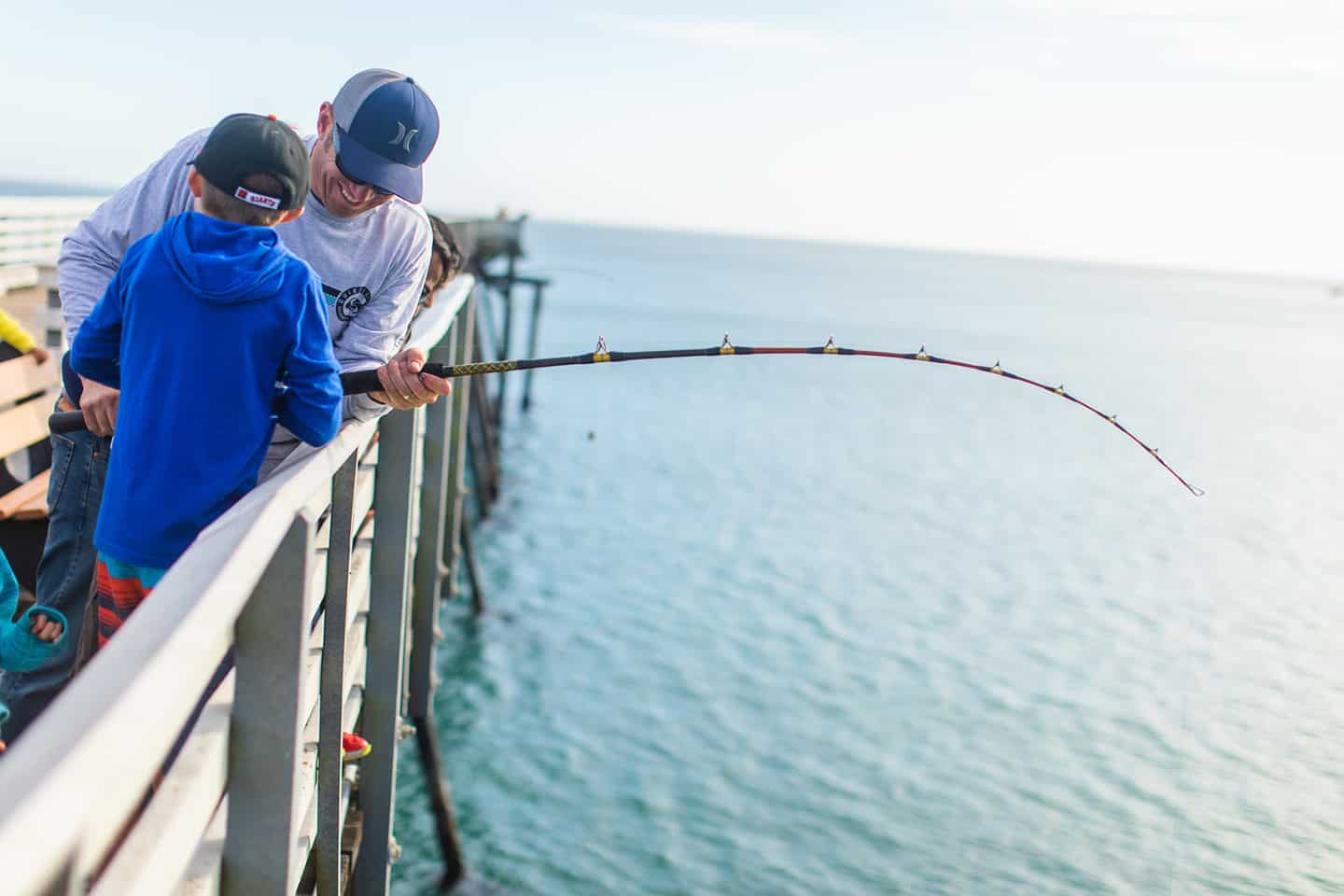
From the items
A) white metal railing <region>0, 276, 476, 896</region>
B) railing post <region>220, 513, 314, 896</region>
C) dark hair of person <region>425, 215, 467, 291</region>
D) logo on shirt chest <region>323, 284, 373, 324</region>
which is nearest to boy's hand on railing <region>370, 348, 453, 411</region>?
white metal railing <region>0, 276, 476, 896</region>

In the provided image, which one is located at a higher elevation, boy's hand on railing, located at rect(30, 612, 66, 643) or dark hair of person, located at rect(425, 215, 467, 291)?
dark hair of person, located at rect(425, 215, 467, 291)

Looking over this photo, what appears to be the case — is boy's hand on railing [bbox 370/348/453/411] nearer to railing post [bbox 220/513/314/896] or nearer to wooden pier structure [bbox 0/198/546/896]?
wooden pier structure [bbox 0/198/546/896]

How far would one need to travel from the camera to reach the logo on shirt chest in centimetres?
286

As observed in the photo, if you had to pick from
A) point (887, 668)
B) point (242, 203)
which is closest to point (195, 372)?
point (242, 203)

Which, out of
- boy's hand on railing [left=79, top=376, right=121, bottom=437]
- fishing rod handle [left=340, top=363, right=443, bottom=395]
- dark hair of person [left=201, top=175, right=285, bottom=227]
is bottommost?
boy's hand on railing [left=79, top=376, right=121, bottom=437]

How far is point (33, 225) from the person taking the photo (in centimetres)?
1256

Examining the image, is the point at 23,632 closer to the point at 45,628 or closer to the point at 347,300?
the point at 45,628

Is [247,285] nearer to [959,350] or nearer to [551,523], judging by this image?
[551,523]

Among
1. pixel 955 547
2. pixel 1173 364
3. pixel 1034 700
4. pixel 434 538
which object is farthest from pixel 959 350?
pixel 434 538

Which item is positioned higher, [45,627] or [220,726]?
[220,726]

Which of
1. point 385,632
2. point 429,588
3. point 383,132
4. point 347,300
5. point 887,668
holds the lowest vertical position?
point 887,668

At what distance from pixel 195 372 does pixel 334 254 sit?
2.66 ft

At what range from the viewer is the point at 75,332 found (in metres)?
2.44

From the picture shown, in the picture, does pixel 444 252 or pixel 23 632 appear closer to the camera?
pixel 23 632
